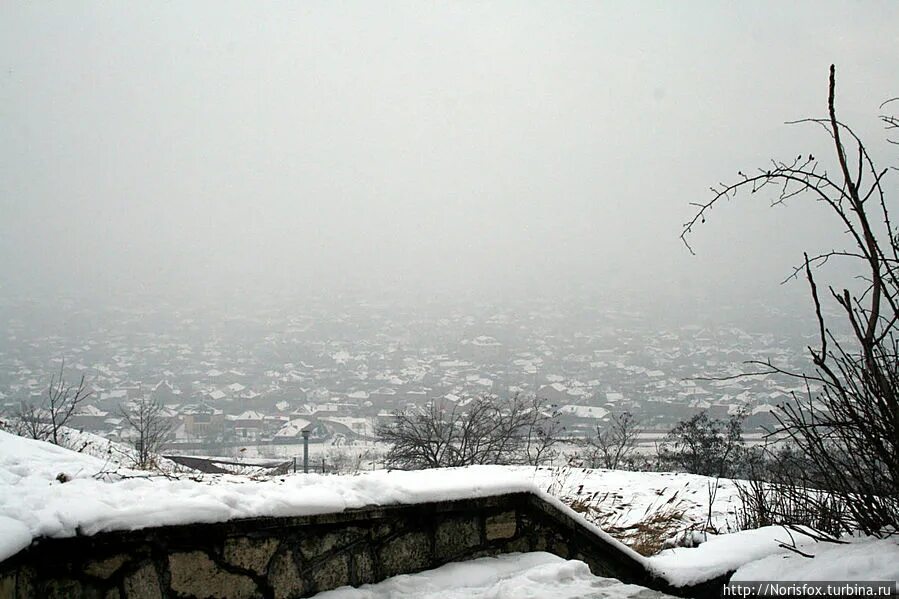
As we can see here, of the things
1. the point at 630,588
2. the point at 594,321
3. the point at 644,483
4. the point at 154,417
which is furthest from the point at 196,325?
the point at 630,588

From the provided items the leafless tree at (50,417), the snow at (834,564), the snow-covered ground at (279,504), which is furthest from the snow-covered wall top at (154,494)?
the leafless tree at (50,417)

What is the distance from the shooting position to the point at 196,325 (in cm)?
9825

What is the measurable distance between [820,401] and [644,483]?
24.5 feet

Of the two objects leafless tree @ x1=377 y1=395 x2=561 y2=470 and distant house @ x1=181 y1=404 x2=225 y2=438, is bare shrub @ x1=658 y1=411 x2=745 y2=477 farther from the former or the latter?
distant house @ x1=181 y1=404 x2=225 y2=438

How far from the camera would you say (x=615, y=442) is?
2388 cm

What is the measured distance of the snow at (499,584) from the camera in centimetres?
344

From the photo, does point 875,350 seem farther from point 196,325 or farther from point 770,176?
point 196,325

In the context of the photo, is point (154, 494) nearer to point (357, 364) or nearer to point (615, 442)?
point (615, 442)

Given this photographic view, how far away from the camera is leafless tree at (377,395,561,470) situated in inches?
683

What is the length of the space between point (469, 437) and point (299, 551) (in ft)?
49.5

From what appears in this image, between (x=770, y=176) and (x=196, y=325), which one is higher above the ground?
(x=196, y=325)

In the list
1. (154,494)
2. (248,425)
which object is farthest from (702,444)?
(248,425)

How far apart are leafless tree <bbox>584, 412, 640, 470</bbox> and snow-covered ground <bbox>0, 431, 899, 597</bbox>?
16.4 m

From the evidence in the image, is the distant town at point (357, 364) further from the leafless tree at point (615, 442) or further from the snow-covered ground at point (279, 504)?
the snow-covered ground at point (279, 504)
